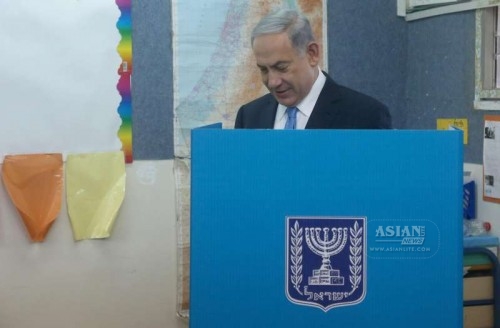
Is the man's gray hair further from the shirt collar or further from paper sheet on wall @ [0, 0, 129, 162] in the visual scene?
paper sheet on wall @ [0, 0, 129, 162]

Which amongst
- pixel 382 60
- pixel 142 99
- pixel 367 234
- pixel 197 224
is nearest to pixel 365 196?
pixel 367 234

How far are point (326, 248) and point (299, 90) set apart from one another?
69cm

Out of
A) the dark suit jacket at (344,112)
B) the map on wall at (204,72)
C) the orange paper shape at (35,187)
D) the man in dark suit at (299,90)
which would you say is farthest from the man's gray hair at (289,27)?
the orange paper shape at (35,187)

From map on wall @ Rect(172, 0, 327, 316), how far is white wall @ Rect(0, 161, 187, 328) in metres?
0.05

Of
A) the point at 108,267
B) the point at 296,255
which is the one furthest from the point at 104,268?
the point at 296,255

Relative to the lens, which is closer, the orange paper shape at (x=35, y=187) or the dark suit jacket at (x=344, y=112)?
the dark suit jacket at (x=344, y=112)

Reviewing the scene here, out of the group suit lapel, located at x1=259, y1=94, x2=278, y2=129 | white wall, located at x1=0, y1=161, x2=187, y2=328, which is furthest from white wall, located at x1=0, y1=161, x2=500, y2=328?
suit lapel, located at x1=259, y1=94, x2=278, y2=129

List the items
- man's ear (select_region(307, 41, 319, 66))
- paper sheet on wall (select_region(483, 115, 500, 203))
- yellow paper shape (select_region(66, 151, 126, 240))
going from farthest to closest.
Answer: yellow paper shape (select_region(66, 151, 126, 240)), paper sheet on wall (select_region(483, 115, 500, 203)), man's ear (select_region(307, 41, 319, 66))

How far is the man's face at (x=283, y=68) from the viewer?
4.60ft

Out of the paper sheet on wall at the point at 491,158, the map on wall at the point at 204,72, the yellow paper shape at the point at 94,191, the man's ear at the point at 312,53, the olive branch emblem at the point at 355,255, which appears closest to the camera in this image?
the olive branch emblem at the point at 355,255

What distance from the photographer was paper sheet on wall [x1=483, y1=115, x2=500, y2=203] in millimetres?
2088

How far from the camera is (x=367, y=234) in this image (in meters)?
0.77

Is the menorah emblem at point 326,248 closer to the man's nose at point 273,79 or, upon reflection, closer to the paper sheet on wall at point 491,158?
the man's nose at point 273,79

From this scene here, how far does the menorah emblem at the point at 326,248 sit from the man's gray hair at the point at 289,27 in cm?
72
